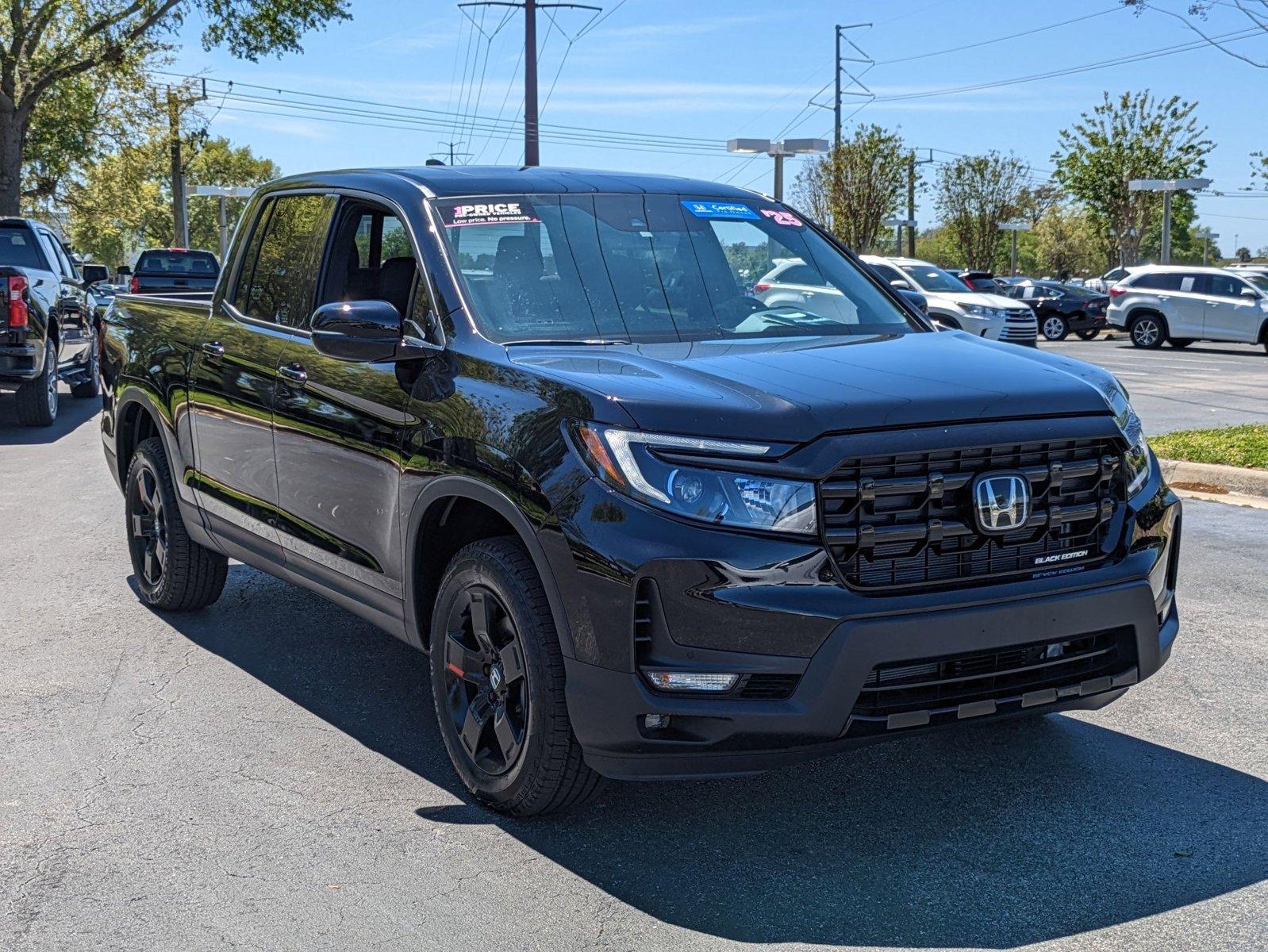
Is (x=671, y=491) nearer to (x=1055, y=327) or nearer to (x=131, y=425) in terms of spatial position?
(x=131, y=425)

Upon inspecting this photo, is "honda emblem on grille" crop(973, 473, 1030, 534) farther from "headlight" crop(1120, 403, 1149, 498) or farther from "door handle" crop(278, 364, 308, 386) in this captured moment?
"door handle" crop(278, 364, 308, 386)

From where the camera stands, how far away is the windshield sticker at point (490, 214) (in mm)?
4762

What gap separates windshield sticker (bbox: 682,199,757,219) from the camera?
5254mm

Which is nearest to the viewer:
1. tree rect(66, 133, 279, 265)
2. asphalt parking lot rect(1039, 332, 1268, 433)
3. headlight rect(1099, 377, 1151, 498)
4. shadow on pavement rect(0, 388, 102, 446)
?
headlight rect(1099, 377, 1151, 498)

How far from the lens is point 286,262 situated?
563 cm

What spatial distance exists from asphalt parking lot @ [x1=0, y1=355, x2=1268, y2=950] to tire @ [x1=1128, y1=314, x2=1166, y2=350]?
26180 millimetres

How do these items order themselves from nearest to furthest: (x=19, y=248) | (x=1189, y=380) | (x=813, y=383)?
(x=813, y=383) < (x=19, y=248) < (x=1189, y=380)

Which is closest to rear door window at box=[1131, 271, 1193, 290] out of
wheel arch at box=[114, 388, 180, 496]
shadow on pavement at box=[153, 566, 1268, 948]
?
wheel arch at box=[114, 388, 180, 496]

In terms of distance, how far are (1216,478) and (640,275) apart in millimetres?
6496

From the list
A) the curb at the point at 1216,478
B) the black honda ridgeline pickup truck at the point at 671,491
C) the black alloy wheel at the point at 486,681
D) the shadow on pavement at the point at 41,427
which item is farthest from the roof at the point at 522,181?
the shadow on pavement at the point at 41,427

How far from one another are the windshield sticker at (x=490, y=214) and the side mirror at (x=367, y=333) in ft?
1.52

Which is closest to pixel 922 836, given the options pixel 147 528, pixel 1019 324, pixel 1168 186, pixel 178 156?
pixel 147 528

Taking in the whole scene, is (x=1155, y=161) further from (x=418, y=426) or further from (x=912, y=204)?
(x=418, y=426)

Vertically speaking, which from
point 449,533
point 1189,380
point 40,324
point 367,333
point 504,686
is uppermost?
point 367,333
